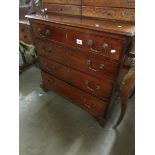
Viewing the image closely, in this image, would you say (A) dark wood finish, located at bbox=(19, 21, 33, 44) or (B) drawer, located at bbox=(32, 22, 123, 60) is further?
(A) dark wood finish, located at bbox=(19, 21, 33, 44)

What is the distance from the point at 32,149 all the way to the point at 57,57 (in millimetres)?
988

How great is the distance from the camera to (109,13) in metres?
1.35

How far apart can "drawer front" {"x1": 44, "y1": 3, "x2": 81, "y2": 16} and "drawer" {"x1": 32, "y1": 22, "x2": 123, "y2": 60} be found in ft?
0.73

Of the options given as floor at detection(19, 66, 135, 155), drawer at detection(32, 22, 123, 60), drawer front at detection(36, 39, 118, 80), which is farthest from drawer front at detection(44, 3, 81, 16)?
floor at detection(19, 66, 135, 155)

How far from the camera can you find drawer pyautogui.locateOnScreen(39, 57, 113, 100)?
1496mm

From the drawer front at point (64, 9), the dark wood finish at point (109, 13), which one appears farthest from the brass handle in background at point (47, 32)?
the dark wood finish at point (109, 13)

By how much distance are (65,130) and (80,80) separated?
1.98ft

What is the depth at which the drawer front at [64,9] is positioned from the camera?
1518mm

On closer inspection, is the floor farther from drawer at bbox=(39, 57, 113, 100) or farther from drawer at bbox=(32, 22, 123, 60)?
drawer at bbox=(32, 22, 123, 60)

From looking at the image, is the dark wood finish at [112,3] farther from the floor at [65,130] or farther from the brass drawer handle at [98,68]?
the floor at [65,130]

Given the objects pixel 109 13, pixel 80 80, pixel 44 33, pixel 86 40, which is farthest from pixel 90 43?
pixel 44 33
